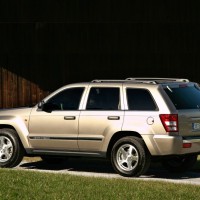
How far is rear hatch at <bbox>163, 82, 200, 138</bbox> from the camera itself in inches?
547

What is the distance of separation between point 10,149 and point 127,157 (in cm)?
254

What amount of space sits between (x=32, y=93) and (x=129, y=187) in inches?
482

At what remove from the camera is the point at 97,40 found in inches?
948

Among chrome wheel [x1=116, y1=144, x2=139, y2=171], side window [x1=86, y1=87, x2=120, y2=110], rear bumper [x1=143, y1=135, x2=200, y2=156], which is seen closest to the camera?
rear bumper [x1=143, y1=135, x2=200, y2=156]

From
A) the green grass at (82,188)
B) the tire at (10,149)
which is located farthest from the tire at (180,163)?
the tire at (10,149)

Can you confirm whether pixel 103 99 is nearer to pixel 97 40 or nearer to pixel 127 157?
pixel 127 157

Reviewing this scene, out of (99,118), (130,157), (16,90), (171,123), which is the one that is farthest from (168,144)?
(16,90)

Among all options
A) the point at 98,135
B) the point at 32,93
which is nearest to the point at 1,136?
the point at 98,135

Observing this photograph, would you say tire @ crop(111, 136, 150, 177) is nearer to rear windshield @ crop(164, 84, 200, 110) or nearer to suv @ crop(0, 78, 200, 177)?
suv @ crop(0, 78, 200, 177)

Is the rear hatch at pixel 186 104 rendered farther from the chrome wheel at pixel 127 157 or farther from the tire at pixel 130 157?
the chrome wheel at pixel 127 157

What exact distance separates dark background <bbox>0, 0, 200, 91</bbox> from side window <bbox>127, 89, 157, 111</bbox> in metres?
9.31

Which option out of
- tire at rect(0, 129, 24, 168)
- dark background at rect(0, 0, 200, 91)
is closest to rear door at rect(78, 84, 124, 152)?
tire at rect(0, 129, 24, 168)

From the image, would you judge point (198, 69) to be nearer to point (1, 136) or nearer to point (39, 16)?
point (39, 16)

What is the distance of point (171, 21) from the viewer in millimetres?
23531
